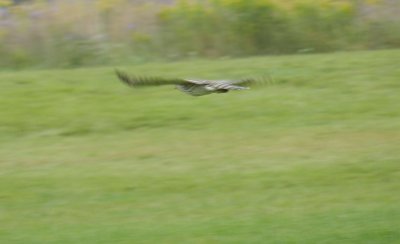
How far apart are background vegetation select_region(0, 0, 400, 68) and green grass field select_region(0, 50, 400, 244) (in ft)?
2.68

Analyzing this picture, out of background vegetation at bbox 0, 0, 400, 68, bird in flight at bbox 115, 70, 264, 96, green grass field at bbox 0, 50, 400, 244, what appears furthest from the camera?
background vegetation at bbox 0, 0, 400, 68

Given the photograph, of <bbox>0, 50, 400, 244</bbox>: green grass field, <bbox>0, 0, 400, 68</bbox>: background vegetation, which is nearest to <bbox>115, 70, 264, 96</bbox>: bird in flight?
<bbox>0, 50, 400, 244</bbox>: green grass field

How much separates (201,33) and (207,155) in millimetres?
5211

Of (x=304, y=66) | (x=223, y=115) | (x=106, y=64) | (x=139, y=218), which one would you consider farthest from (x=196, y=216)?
(x=106, y=64)

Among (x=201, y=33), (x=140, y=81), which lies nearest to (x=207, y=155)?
(x=140, y=81)

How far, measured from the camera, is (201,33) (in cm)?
1466

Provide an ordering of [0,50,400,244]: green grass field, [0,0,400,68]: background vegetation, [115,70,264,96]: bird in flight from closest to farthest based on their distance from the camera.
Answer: [115,70,264,96]: bird in flight < [0,50,400,244]: green grass field < [0,0,400,68]: background vegetation

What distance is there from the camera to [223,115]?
37.4ft

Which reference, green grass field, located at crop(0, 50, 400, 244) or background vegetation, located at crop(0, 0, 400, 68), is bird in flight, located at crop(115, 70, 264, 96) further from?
background vegetation, located at crop(0, 0, 400, 68)

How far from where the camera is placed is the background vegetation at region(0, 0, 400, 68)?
47.4ft

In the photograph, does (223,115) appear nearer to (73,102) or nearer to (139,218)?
(73,102)

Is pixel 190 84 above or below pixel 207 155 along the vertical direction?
above

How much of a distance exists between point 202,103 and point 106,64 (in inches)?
111

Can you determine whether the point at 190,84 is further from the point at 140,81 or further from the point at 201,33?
the point at 201,33
